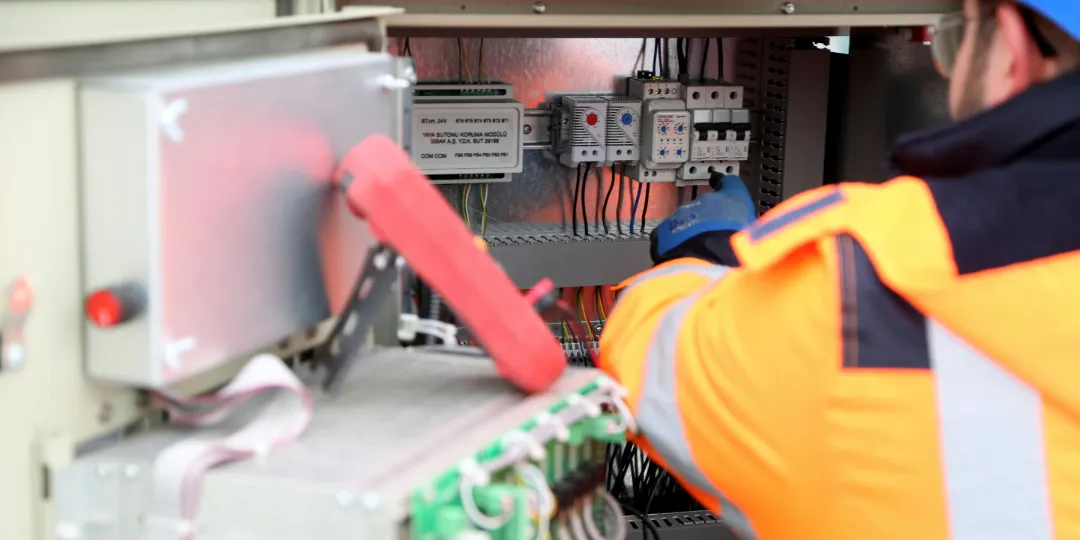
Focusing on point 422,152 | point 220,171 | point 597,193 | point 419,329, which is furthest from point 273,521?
point 597,193

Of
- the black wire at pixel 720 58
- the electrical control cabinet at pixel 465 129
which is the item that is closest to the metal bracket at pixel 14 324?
the electrical control cabinet at pixel 465 129

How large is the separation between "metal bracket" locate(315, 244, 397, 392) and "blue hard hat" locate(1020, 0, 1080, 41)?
625 mm

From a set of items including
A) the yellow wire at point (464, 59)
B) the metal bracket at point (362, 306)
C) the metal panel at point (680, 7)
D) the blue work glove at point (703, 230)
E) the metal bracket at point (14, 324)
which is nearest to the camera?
the metal bracket at point (14, 324)

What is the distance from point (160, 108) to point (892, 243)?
608 millimetres

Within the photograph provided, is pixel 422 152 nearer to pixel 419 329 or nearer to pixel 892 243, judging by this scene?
pixel 419 329

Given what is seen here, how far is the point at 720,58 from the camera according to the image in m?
2.20

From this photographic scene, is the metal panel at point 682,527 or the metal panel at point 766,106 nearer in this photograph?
the metal panel at point 682,527

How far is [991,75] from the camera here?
1193 millimetres

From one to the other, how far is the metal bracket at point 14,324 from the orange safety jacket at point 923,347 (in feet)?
2.01

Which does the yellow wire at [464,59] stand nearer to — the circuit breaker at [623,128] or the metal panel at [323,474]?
the circuit breaker at [623,128]

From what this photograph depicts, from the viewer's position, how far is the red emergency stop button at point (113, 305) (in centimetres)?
88

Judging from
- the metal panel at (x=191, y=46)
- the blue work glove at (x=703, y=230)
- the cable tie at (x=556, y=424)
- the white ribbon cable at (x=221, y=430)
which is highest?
the metal panel at (x=191, y=46)

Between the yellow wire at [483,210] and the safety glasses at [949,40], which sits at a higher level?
the safety glasses at [949,40]

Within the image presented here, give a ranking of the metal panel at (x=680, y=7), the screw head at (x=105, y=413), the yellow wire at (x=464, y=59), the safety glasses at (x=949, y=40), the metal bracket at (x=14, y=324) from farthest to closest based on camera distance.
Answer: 1. the yellow wire at (x=464, y=59)
2. the metal panel at (x=680, y=7)
3. the safety glasses at (x=949, y=40)
4. the screw head at (x=105, y=413)
5. the metal bracket at (x=14, y=324)
